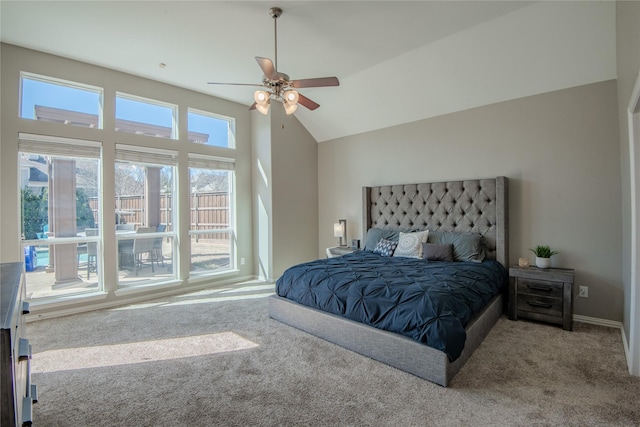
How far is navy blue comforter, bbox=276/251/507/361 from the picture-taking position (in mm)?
2225

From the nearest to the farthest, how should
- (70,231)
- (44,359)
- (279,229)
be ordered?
(44,359) < (70,231) < (279,229)

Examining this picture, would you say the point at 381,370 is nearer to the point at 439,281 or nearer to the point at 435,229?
the point at 439,281

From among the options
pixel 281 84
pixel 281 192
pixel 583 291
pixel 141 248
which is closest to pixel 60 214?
pixel 141 248

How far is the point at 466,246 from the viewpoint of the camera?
377cm

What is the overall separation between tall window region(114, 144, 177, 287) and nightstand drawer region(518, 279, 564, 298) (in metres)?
4.76

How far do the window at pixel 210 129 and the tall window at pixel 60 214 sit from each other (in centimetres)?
140

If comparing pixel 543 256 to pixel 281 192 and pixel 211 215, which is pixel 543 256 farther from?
pixel 211 215

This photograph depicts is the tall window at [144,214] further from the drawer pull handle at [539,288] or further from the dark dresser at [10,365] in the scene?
the drawer pull handle at [539,288]

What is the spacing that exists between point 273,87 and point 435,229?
9.52 feet

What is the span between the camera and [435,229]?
14.2 ft

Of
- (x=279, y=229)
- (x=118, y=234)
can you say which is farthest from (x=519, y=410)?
(x=118, y=234)

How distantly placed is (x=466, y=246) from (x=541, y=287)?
0.86m

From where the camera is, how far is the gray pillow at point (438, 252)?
148 inches

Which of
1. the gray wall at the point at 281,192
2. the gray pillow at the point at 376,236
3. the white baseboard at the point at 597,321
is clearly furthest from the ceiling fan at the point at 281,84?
the white baseboard at the point at 597,321
